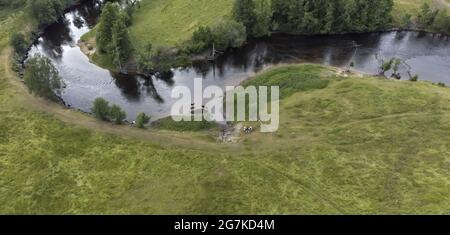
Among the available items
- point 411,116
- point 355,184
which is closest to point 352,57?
point 411,116

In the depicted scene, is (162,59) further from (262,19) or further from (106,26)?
(262,19)

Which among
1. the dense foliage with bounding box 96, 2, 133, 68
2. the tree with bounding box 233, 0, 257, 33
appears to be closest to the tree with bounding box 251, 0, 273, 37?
the tree with bounding box 233, 0, 257, 33

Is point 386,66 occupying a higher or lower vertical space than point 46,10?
lower

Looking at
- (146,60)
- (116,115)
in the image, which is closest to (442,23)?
(146,60)

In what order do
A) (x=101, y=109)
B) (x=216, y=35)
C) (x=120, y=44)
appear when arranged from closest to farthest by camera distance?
1. (x=101, y=109)
2. (x=120, y=44)
3. (x=216, y=35)

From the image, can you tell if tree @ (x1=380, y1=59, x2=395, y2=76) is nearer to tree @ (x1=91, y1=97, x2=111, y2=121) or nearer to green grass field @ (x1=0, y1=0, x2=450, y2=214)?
green grass field @ (x1=0, y1=0, x2=450, y2=214)

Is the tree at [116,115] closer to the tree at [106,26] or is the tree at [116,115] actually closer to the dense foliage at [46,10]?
the tree at [106,26]

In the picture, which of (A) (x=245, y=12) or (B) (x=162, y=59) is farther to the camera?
(A) (x=245, y=12)
